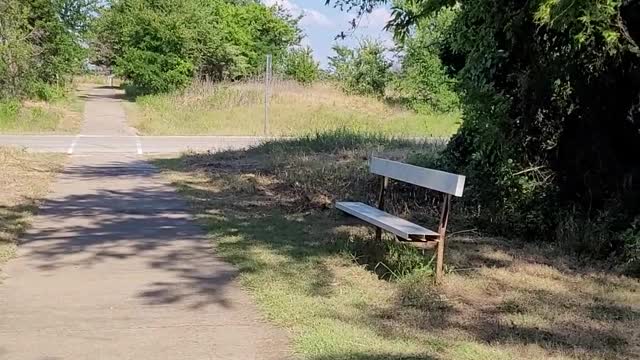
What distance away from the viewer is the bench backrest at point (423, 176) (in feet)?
20.4

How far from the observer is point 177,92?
40.3 meters

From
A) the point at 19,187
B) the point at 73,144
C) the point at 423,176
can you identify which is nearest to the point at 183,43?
the point at 73,144

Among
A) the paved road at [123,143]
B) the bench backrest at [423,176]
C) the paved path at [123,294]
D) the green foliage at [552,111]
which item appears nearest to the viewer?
the paved path at [123,294]

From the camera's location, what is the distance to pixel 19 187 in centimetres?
1211

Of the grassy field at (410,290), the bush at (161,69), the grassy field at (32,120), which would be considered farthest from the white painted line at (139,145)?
the bush at (161,69)

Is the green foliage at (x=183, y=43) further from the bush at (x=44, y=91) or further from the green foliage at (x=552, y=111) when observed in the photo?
the green foliage at (x=552, y=111)

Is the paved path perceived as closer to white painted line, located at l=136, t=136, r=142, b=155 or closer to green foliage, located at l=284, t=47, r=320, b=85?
white painted line, located at l=136, t=136, r=142, b=155

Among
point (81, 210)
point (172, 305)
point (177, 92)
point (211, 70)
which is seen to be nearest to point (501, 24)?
→ point (172, 305)

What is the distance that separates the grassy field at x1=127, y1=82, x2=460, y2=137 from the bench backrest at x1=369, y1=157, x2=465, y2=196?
19887 mm

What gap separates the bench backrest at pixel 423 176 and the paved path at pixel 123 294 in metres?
1.92

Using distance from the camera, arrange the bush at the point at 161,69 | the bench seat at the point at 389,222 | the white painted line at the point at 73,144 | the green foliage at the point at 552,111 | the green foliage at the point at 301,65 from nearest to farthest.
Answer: the bench seat at the point at 389,222
the green foliage at the point at 552,111
the white painted line at the point at 73,144
the bush at the point at 161,69
the green foliage at the point at 301,65

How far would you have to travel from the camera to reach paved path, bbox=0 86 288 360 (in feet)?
15.6

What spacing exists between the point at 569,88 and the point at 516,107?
2.27 feet

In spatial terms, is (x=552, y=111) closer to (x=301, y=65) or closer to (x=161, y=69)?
(x=161, y=69)
